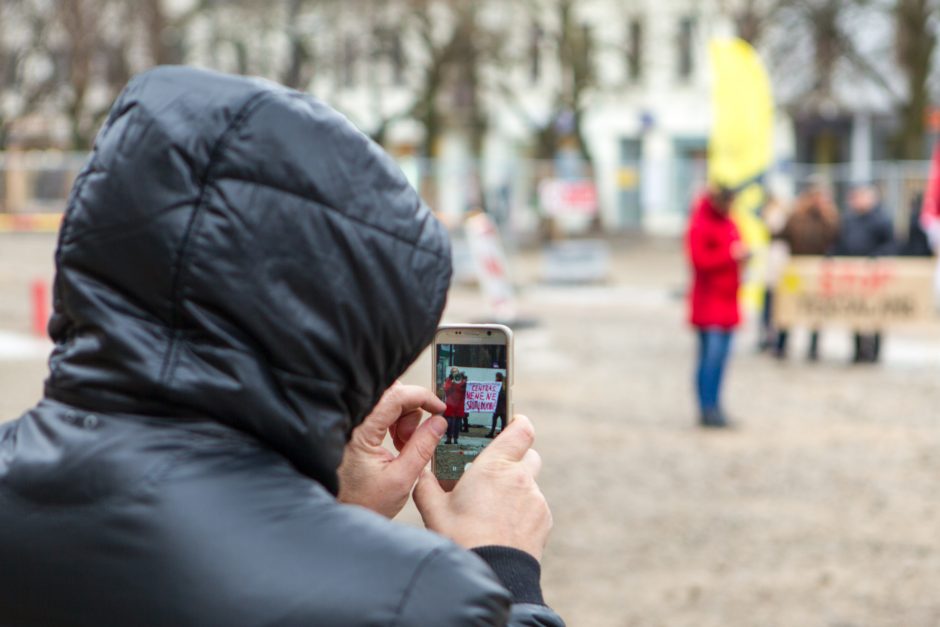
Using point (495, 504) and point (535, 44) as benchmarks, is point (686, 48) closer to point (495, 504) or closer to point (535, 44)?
point (535, 44)

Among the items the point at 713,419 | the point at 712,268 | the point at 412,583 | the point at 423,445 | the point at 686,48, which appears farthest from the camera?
Result: the point at 686,48

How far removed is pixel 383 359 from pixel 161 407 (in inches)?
8.9

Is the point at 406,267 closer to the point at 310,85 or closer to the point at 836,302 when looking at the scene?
the point at 836,302

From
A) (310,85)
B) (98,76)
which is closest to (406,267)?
(310,85)

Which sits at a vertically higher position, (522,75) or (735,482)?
(735,482)

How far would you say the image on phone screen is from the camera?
1.86m

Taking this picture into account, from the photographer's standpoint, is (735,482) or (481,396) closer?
(481,396)

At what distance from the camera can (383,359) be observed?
1.47 meters

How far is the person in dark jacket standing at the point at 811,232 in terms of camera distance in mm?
14344

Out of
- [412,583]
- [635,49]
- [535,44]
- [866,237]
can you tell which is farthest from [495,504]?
[635,49]

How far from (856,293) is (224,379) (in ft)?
43.6

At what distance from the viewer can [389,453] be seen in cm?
191

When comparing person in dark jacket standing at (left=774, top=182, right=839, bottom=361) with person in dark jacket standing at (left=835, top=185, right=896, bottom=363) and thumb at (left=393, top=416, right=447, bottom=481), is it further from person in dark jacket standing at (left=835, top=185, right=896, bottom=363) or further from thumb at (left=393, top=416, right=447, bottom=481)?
thumb at (left=393, top=416, right=447, bottom=481)

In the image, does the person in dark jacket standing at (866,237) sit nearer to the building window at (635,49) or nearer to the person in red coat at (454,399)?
the person in red coat at (454,399)
